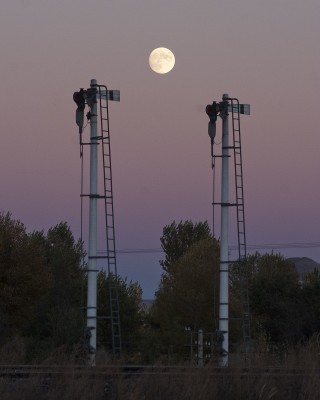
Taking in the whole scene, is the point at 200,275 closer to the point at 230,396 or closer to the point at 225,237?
the point at 225,237

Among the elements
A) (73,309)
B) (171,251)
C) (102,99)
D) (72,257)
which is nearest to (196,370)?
(102,99)

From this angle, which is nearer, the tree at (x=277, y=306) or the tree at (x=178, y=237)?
the tree at (x=277, y=306)

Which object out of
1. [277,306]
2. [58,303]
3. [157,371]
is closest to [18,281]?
[58,303]

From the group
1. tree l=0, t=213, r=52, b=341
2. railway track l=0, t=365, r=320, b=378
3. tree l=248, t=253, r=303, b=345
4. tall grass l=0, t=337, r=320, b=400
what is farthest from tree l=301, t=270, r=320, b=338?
tall grass l=0, t=337, r=320, b=400

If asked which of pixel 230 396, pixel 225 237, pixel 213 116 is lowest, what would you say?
pixel 230 396

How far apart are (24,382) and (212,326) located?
2193 inches

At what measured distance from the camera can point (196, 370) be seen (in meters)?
20.9

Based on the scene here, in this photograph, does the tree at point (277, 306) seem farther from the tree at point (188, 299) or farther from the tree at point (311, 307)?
the tree at point (188, 299)

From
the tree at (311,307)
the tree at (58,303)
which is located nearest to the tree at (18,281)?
the tree at (58,303)

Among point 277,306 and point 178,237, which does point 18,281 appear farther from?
point 178,237

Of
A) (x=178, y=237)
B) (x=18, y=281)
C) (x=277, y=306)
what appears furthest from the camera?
(x=178, y=237)

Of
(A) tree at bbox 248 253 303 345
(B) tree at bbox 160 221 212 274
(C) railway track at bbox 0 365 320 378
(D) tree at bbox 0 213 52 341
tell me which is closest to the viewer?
(C) railway track at bbox 0 365 320 378

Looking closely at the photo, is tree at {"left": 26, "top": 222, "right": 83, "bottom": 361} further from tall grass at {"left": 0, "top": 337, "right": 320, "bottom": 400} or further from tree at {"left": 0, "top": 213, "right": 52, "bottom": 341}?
tall grass at {"left": 0, "top": 337, "right": 320, "bottom": 400}

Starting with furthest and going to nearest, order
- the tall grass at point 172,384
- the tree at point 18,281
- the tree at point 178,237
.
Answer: the tree at point 178,237
the tree at point 18,281
the tall grass at point 172,384
